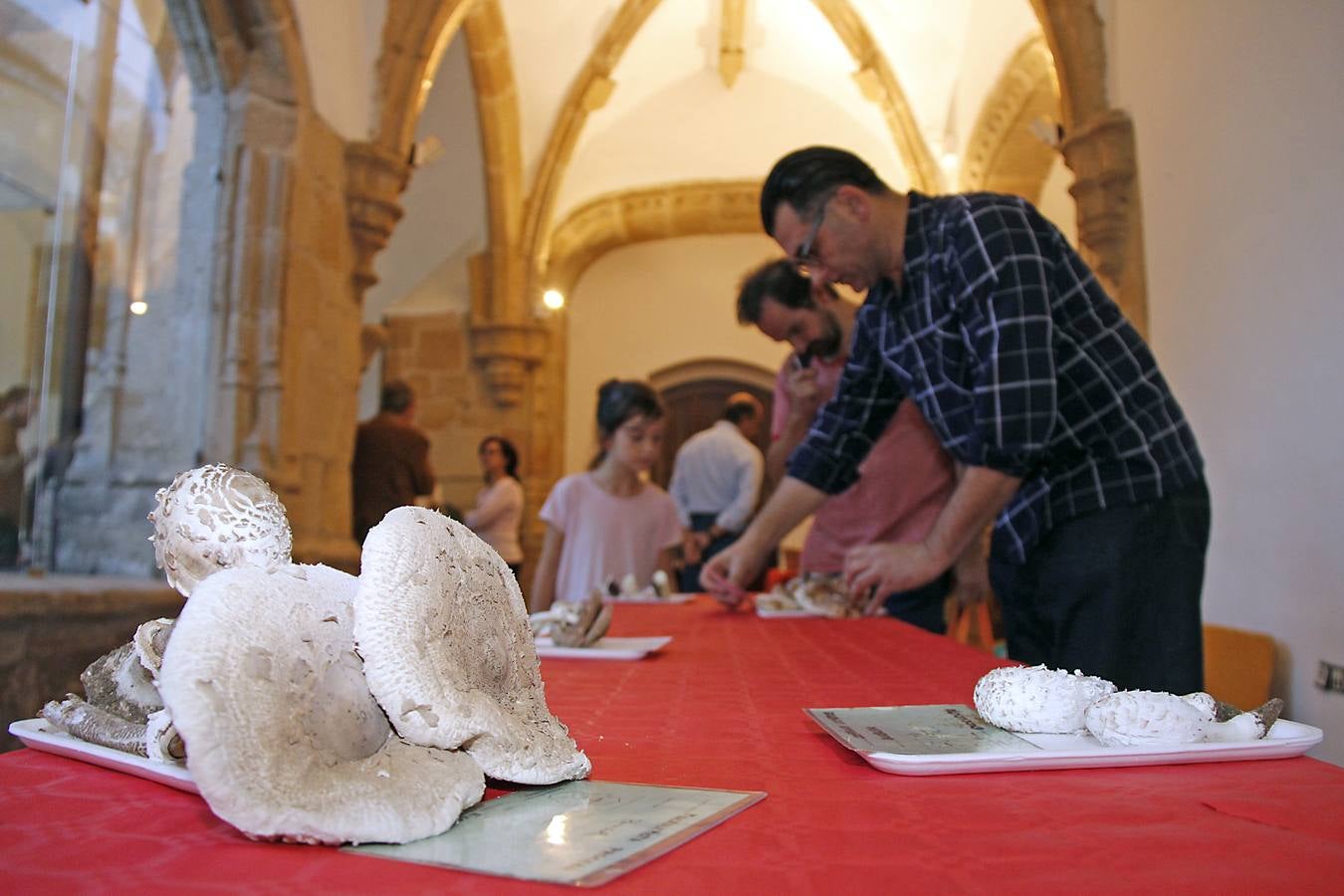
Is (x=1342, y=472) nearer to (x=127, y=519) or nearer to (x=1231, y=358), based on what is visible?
(x=1231, y=358)

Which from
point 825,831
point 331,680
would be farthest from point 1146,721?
point 331,680

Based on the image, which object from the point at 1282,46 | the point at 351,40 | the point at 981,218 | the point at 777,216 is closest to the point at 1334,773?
the point at 981,218

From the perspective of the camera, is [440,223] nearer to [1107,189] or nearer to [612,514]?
[1107,189]

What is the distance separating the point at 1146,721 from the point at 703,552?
4.41 m

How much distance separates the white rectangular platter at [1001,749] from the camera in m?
Answer: 0.80

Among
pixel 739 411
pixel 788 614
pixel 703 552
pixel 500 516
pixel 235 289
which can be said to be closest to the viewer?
pixel 788 614

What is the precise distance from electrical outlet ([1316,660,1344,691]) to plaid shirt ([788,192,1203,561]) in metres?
1.52

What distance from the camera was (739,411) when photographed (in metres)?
5.75

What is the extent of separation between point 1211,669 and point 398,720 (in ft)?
10.5

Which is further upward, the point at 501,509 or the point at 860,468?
the point at 860,468

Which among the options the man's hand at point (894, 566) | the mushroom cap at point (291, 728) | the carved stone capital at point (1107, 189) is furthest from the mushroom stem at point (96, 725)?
the carved stone capital at point (1107, 189)

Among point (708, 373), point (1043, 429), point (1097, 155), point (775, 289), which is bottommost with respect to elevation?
point (1043, 429)

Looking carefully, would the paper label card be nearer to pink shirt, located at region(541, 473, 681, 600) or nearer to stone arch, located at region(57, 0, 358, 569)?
pink shirt, located at region(541, 473, 681, 600)

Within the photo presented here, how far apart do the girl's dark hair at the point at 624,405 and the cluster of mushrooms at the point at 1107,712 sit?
Answer: 8.49 feet
